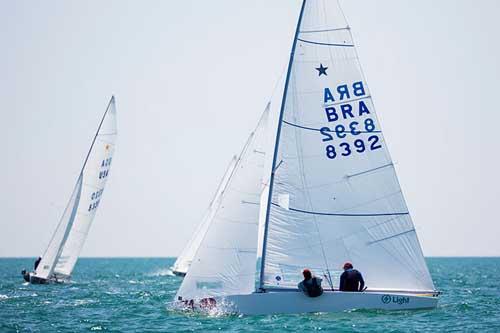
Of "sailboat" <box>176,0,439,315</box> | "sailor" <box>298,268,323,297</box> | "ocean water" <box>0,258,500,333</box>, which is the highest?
"sailboat" <box>176,0,439,315</box>

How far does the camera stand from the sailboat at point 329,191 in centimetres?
2431

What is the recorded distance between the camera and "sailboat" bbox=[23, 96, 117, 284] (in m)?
45.4

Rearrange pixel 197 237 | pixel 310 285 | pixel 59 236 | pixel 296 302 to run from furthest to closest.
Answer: pixel 197 237 < pixel 59 236 < pixel 296 302 < pixel 310 285

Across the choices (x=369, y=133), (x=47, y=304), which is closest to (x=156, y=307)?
(x=47, y=304)

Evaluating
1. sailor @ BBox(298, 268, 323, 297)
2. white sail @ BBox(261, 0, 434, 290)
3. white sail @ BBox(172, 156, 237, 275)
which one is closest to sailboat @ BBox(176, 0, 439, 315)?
white sail @ BBox(261, 0, 434, 290)

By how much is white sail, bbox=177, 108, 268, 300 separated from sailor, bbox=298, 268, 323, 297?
52.5 inches

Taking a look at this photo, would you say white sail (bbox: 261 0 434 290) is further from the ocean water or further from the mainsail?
the mainsail

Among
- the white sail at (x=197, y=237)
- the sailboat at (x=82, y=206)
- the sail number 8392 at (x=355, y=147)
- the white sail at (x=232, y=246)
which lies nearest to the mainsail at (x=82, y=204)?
the sailboat at (x=82, y=206)

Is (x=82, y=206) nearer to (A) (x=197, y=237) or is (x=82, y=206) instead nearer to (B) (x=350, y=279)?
(A) (x=197, y=237)

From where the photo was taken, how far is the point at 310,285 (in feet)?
76.7

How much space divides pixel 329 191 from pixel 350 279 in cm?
251

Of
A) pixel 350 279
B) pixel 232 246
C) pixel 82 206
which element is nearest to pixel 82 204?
pixel 82 206

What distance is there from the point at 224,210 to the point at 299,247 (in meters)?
2.29

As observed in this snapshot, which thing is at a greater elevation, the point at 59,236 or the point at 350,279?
the point at 59,236
